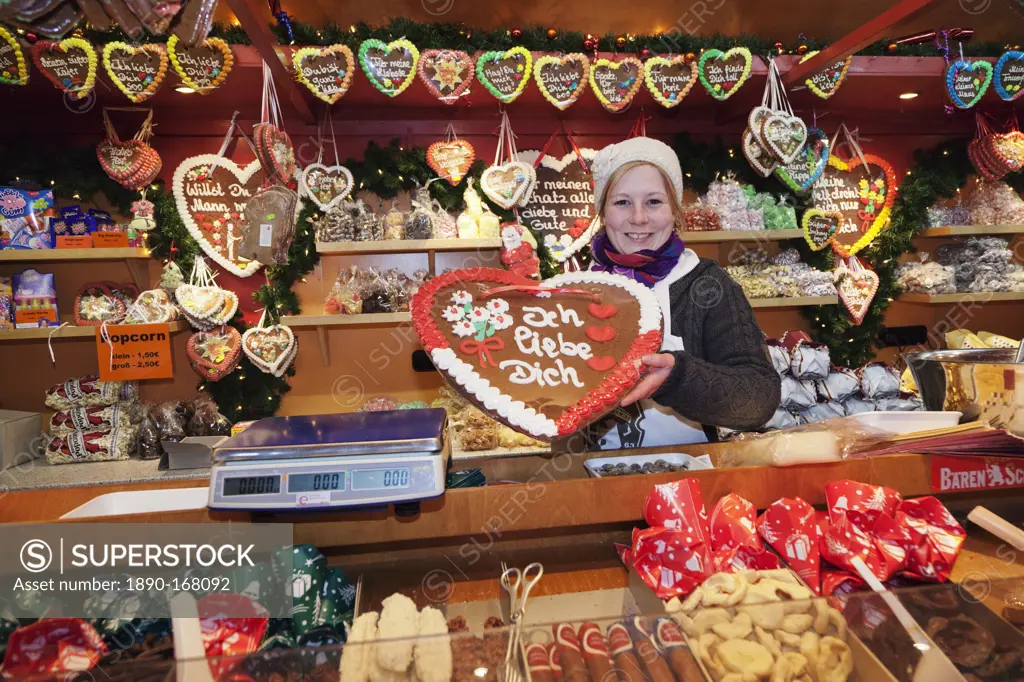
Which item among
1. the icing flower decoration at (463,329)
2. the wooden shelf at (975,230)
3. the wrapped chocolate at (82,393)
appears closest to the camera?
the icing flower decoration at (463,329)

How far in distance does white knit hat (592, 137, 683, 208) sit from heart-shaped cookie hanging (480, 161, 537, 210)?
156 centimetres

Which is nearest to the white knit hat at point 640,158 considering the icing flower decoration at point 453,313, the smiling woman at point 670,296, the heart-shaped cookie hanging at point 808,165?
the smiling woman at point 670,296

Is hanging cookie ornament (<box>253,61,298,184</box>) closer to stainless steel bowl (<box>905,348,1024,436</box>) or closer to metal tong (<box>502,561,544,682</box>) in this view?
metal tong (<box>502,561,544,682</box>)

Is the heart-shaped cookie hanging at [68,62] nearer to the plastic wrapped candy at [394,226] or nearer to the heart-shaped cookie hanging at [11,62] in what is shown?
the heart-shaped cookie hanging at [11,62]

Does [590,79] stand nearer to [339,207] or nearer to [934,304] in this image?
[339,207]

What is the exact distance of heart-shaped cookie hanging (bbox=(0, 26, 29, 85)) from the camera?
2.42m

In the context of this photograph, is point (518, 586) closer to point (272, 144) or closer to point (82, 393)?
point (272, 144)

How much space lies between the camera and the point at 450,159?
3232 mm

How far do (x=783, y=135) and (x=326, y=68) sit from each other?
7.74 ft

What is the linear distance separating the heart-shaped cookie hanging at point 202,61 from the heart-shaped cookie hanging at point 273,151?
0.27 meters

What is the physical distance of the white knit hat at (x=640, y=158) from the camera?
1.58 m

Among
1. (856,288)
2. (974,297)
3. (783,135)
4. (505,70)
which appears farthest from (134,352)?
(974,297)

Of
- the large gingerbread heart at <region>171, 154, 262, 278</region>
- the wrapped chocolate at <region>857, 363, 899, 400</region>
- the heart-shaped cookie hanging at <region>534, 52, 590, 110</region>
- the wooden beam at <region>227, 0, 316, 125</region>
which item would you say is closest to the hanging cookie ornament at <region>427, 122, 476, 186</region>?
the heart-shaped cookie hanging at <region>534, 52, 590, 110</region>

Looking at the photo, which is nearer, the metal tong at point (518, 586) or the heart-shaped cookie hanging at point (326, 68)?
the metal tong at point (518, 586)
